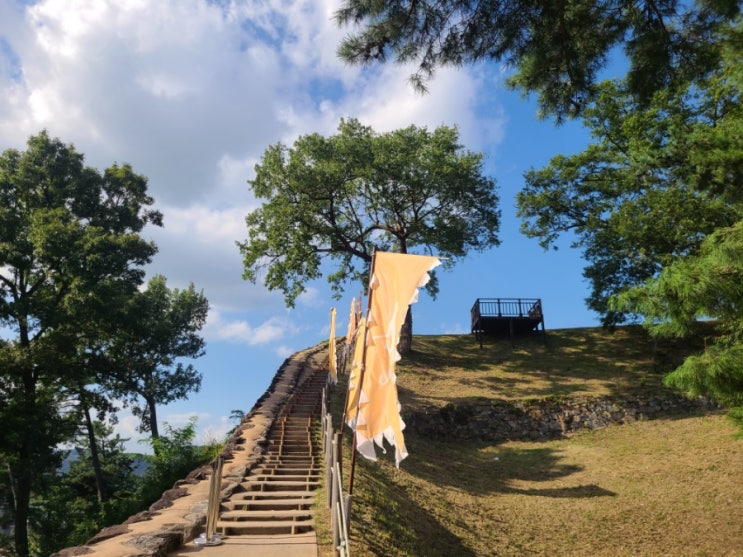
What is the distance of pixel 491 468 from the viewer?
50.8ft

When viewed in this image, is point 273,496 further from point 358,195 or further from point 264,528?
point 358,195

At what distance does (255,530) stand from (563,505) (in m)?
7.82

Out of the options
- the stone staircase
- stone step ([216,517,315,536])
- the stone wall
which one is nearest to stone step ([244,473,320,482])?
the stone staircase

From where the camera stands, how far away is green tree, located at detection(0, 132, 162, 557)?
1752 centimetres

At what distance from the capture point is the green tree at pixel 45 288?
17516 mm

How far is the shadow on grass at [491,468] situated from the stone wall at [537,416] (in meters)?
0.77

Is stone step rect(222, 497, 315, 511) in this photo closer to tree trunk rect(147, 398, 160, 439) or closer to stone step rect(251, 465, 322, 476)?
stone step rect(251, 465, 322, 476)

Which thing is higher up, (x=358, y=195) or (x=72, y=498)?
(x=358, y=195)

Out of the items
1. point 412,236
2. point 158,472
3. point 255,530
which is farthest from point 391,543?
point 412,236

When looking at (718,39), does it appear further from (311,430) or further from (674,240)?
(674,240)

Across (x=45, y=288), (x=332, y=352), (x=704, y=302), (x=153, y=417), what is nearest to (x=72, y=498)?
(x=153, y=417)

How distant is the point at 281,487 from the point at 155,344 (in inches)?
695

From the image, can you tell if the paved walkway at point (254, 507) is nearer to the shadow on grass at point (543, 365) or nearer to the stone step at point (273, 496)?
the stone step at point (273, 496)

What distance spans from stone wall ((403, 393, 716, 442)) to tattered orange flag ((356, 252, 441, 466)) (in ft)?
40.3
